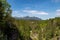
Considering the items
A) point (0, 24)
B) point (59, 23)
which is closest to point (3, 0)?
point (0, 24)

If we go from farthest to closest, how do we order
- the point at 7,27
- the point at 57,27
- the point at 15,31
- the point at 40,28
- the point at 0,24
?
the point at 40,28, the point at 57,27, the point at 15,31, the point at 7,27, the point at 0,24

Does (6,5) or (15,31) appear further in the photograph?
(15,31)

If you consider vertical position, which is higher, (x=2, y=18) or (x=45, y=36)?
(x=2, y=18)

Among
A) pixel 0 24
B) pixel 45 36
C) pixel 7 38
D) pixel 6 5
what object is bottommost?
pixel 45 36

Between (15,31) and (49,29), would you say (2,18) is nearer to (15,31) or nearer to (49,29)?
(15,31)

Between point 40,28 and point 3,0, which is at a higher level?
point 3,0

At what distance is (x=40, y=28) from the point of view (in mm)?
65438

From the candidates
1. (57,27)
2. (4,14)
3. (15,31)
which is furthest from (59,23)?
(4,14)

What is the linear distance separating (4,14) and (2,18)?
1.01 m

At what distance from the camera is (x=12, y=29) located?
37.9 meters

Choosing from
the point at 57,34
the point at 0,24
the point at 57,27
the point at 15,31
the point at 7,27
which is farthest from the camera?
the point at 57,27

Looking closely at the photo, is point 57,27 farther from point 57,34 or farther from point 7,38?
point 7,38

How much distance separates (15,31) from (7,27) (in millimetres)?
3100

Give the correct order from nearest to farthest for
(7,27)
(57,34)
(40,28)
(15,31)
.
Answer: (7,27)
(15,31)
(57,34)
(40,28)
